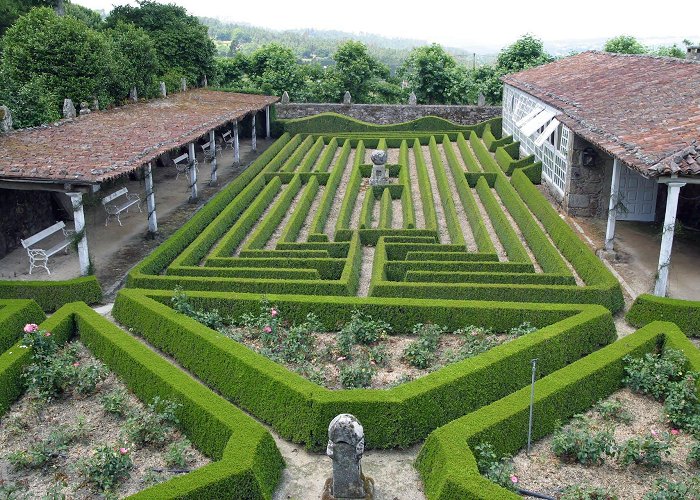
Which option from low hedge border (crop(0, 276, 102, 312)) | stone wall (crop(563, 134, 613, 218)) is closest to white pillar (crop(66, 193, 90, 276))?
low hedge border (crop(0, 276, 102, 312))

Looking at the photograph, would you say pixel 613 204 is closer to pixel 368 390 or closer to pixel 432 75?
pixel 368 390

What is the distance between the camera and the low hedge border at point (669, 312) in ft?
44.6

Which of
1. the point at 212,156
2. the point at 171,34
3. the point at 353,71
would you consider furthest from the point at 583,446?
the point at 171,34

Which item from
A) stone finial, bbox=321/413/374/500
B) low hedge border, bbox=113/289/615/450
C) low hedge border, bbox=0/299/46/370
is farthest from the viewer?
low hedge border, bbox=0/299/46/370

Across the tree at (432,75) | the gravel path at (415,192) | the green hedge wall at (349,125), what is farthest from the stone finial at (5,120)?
the tree at (432,75)

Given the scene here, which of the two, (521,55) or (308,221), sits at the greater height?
(521,55)

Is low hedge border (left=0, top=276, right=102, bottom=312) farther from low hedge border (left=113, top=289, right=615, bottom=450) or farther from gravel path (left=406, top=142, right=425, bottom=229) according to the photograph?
gravel path (left=406, top=142, right=425, bottom=229)

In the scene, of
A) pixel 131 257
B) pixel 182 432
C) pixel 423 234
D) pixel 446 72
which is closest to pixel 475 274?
pixel 423 234

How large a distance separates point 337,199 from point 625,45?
28370 millimetres

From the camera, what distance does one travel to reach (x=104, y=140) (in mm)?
19594

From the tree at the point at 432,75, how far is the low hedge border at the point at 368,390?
30.2 metres

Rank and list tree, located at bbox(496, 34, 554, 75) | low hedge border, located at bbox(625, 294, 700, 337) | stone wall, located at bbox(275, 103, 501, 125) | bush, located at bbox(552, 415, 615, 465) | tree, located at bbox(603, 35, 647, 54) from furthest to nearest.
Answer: tree, located at bbox(603, 35, 647, 54), tree, located at bbox(496, 34, 554, 75), stone wall, located at bbox(275, 103, 501, 125), low hedge border, located at bbox(625, 294, 700, 337), bush, located at bbox(552, 415, 615, 465)

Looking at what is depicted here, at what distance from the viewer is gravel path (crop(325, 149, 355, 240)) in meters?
21.0

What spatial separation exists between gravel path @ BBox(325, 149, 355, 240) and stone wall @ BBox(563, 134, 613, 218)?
305 inches
